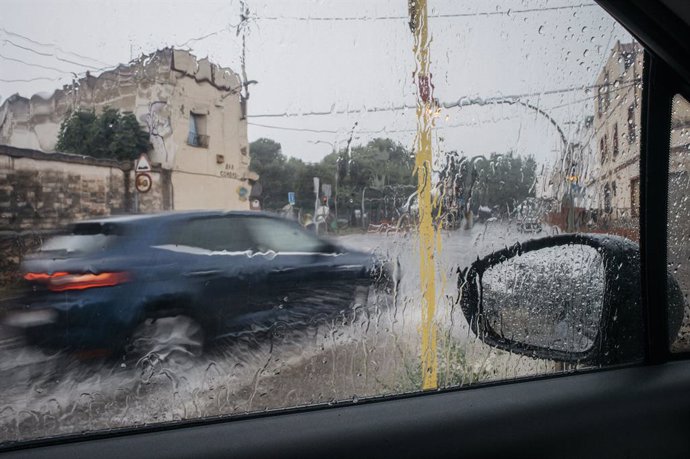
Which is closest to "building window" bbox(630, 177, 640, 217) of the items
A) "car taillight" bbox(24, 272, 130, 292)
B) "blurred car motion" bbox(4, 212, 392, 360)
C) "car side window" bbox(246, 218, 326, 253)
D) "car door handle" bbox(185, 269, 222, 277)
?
"blurred car motion" bbox(4, 212, 392, 360)

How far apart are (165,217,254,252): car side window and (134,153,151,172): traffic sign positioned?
246 millimetres

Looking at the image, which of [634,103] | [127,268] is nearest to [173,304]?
[127,268]

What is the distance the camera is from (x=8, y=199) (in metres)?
2.03

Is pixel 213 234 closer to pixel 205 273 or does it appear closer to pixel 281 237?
pixel 205 273

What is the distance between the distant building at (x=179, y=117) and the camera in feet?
6.98

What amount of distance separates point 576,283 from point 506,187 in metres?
0.57

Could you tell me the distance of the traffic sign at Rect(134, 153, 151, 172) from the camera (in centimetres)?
221

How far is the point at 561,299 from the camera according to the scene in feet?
9.02

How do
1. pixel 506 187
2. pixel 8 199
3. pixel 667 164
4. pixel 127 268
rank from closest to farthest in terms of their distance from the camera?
1. pixel 8 199
2. pixel 127 268
3. pixel 667 164
4. pixel 506 187

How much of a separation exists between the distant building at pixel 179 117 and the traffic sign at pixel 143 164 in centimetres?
3

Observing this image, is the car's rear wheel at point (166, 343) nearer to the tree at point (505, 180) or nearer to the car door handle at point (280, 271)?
the car door handle at point (280, 271)

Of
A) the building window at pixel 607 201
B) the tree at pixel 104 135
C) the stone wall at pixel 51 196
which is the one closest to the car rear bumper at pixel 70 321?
the stone wall at pixel 51 196

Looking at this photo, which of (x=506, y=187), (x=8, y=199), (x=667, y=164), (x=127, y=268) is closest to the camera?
(x=8, y=199)

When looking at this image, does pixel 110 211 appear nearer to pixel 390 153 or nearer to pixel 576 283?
pixel 390 153
